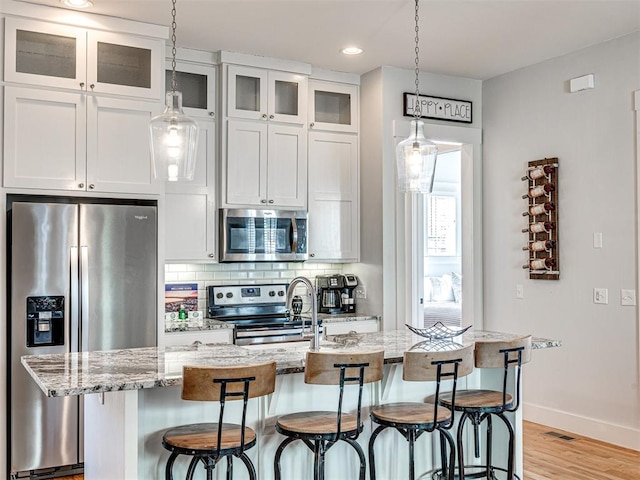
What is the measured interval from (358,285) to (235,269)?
1032mm

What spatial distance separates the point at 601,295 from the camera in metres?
4.58

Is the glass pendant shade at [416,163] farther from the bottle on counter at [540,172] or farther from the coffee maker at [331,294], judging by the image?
the coffee maker at [331,294]

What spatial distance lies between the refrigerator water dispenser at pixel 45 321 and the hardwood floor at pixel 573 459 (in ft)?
2.72

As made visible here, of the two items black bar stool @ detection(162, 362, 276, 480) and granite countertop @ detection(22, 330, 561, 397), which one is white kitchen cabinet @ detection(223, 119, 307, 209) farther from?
black bar stool @ detection(162, 362, 276, 480)

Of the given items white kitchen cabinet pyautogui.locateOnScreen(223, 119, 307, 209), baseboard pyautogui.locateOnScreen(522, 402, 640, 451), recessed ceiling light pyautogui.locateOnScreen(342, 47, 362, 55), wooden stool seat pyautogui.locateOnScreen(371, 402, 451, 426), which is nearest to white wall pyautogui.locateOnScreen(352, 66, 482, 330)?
recessed ceiling light pyautogui.locateOnScreen(342, 47, 362, 55)

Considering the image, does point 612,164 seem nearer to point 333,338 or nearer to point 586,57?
point 586,57

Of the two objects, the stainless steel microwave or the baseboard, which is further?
the stainless steel microwave

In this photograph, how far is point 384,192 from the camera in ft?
17.0

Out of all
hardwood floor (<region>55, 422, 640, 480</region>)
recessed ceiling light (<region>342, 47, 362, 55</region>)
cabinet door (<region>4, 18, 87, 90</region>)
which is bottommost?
hardwood floor (<region>55, 422, 640, 480</region>)

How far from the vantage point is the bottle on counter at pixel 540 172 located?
495cm

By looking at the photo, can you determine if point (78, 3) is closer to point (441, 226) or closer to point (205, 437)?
point (205, 437)

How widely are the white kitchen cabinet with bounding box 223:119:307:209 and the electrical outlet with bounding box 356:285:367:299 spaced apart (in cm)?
85

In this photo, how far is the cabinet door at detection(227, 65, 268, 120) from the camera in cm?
485

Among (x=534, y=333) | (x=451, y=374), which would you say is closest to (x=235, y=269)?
(x=534, y=333)
